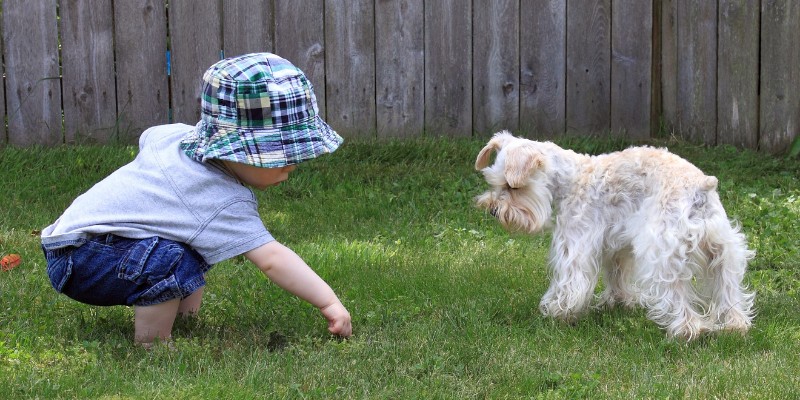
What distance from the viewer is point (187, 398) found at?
385cm

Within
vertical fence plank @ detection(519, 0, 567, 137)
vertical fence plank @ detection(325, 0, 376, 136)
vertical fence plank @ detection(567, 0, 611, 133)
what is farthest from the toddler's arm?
vertical fence plank @ detection(567, 0, 611, 133)

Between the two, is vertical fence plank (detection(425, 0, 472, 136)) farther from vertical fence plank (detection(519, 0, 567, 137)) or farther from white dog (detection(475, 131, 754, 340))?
white dog (detection(475, 131, 754, 340))

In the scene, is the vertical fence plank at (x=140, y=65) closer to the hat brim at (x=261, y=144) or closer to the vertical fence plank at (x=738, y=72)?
the hat brim at (x=261, y=144)

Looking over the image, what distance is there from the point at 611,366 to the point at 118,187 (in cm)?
223

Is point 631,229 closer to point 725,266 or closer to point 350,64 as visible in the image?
point 725,266

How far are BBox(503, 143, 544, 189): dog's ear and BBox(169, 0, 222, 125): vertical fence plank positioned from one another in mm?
3946

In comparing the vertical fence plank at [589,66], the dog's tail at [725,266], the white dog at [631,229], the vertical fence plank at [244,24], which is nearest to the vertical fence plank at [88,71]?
the vertical fence plank at [244,24]

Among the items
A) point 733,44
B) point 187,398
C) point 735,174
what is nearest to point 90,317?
point 187,398

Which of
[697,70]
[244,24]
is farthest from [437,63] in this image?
[697,70]

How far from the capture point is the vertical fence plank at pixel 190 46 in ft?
27.2

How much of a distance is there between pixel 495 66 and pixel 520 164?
3.78m

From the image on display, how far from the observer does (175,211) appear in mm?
4355

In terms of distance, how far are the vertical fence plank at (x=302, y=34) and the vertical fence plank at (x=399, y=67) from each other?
0.47 meters

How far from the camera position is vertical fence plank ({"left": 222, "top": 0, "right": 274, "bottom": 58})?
8344mm
